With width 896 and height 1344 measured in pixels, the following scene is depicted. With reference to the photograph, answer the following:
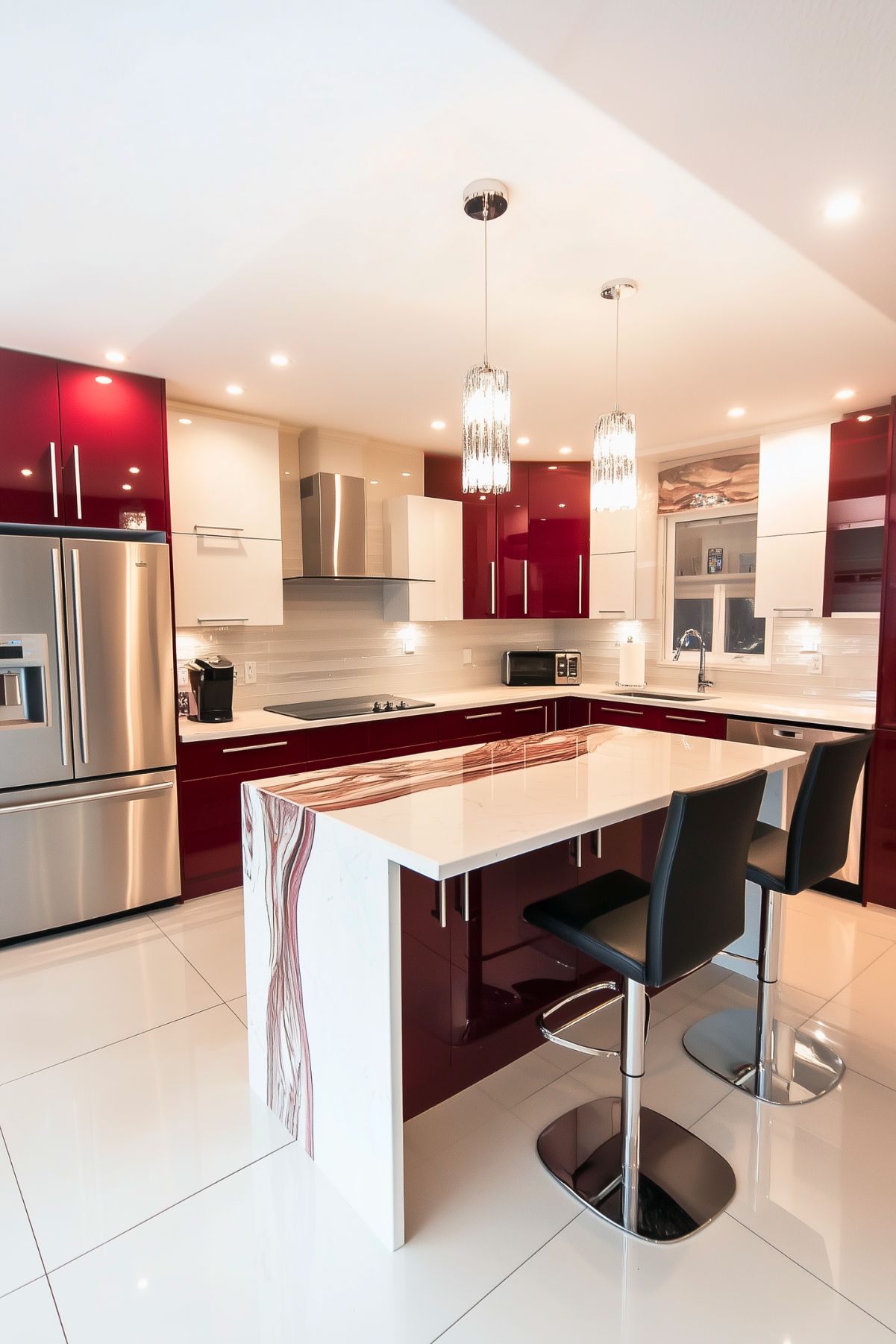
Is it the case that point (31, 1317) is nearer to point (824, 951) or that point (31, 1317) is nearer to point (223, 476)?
point (824, 951)

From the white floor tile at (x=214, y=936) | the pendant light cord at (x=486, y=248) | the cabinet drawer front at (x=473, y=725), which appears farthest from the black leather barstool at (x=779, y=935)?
the cabinet drawer front at (x=473, y=725)

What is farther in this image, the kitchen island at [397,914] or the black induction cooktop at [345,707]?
the black induction cooktop at [345,707]

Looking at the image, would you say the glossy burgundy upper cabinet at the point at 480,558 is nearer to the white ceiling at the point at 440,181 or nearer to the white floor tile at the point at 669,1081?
the white ceiling at the point at 440,181

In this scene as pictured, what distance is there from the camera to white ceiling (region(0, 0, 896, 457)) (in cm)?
128

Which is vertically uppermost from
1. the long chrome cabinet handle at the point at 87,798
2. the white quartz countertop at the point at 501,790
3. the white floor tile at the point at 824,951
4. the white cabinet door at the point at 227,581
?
the white cabinet door at the point at 227,581

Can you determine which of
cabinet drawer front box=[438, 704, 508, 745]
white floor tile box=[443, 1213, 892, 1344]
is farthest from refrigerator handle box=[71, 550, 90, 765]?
white floor tile box=[443, 1213, 892, 1344]

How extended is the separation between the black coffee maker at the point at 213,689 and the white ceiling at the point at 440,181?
56.4 inches

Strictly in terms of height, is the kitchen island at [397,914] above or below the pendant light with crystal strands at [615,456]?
below

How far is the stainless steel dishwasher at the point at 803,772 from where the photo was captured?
342cm

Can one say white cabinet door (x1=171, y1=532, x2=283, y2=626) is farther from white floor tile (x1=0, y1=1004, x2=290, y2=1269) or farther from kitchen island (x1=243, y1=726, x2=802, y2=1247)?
white floor tile (x1=0, y1=1004, x2=290, y2=1269)

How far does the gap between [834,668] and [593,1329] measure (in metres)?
3.62

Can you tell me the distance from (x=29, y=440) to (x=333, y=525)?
1548mm

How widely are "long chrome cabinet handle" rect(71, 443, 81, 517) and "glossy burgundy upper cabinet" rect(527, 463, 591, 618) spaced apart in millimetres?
2959

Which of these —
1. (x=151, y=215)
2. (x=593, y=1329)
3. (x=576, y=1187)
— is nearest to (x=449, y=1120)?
(x=576, y=1187)
